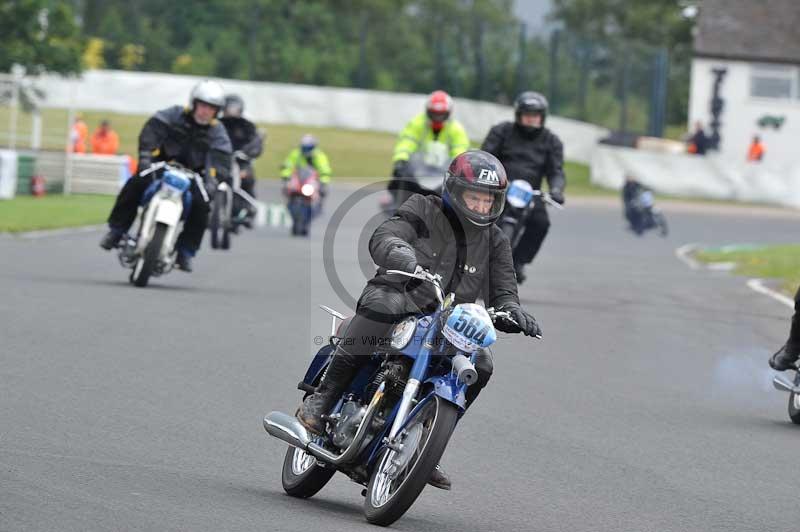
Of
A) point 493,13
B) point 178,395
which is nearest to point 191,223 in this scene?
point 178,395

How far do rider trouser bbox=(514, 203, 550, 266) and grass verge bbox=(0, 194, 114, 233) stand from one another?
760 centimetres

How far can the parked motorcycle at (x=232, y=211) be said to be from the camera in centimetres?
2041

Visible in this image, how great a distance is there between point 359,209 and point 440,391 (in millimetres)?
34975

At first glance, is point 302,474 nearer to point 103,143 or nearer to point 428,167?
point 428,167

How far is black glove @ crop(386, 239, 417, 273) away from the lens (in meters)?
6.65

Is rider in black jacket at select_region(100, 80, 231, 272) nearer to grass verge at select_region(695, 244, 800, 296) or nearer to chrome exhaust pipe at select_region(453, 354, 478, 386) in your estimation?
grass verge at select_region(695, 244, 800, 296)

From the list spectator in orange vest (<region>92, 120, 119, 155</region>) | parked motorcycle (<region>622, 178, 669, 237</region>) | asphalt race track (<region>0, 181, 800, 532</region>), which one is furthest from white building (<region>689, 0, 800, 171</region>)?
asphalt race track (<region>0, 181, 800, 532</region>)

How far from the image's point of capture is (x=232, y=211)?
2127 cm

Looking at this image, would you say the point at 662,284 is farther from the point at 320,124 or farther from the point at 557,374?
the point at 320,124

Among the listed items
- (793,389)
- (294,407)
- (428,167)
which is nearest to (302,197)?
(428,167)

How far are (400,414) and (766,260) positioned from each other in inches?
800

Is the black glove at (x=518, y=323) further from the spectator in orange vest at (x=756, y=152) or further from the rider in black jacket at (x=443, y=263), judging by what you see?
the spectator in orange vest at (x=756, y=152)

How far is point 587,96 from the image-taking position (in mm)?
56719

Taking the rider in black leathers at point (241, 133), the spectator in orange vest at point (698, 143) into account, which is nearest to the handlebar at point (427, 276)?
the rider in black leathers at point (241, 133)
